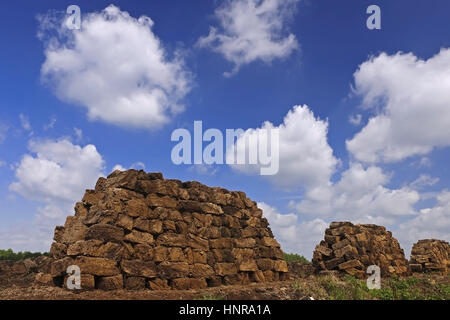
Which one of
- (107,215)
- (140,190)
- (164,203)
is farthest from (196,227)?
(107,215)

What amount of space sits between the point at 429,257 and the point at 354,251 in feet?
51.6

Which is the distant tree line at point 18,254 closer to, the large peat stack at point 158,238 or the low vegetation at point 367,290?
the large peat stack at point 158,238

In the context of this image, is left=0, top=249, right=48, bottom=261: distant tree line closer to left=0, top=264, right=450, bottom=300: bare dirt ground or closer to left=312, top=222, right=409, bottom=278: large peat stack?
left=0, top=264, right=450, bottom=300: bare dirt ground

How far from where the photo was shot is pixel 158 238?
623 inches

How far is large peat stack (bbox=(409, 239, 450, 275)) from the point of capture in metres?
33.8

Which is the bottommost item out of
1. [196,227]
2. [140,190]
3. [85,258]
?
[85,258]

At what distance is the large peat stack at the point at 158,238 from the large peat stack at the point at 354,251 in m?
4.49

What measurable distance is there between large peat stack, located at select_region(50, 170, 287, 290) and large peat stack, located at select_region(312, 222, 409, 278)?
449cm

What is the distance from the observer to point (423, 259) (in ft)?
112

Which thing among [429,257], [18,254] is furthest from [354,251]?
[18,254]

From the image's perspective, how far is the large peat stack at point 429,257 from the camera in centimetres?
3378

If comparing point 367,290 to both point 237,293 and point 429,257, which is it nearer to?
point 237,293
